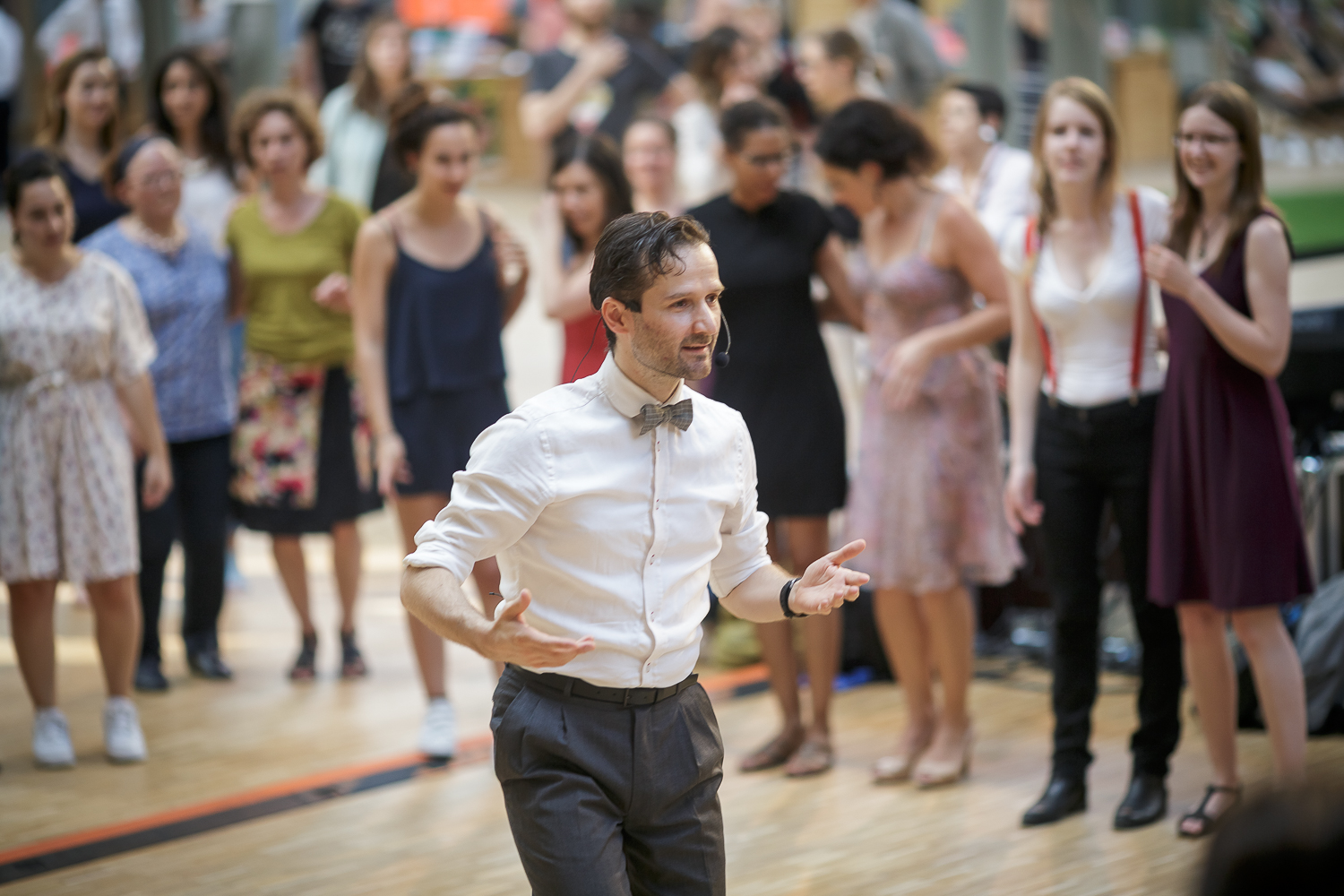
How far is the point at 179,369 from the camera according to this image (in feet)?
16.7

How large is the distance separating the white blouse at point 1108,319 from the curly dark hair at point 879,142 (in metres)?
0.52

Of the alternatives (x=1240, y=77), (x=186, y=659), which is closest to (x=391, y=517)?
(x=186, y=659)

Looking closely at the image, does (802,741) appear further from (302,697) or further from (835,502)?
(302,697)

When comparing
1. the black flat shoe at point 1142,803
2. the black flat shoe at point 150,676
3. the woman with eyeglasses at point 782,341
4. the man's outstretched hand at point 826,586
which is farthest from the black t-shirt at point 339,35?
the man's outstretched hand at point 826,586

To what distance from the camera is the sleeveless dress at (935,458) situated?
13.3 ft

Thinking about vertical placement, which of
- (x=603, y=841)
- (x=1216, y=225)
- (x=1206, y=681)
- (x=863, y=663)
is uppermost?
(x=1216, y=225)

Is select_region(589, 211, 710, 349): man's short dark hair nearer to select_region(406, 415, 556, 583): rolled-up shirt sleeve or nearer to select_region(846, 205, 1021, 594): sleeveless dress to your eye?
select_region(406, 415, 556, 583): rolled-up shirt sleeve

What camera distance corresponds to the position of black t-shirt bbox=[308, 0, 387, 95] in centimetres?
727

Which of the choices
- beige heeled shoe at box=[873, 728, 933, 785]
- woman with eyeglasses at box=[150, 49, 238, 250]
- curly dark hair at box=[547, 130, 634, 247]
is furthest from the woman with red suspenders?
woman with eyeglasses at box=[150, 49, 238, 250]

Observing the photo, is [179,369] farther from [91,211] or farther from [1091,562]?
[1091,562]

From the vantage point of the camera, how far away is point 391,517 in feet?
26.3

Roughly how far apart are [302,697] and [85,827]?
3.96 feet

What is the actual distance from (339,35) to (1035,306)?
459cm

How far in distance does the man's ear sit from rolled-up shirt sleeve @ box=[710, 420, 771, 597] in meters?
0.27
